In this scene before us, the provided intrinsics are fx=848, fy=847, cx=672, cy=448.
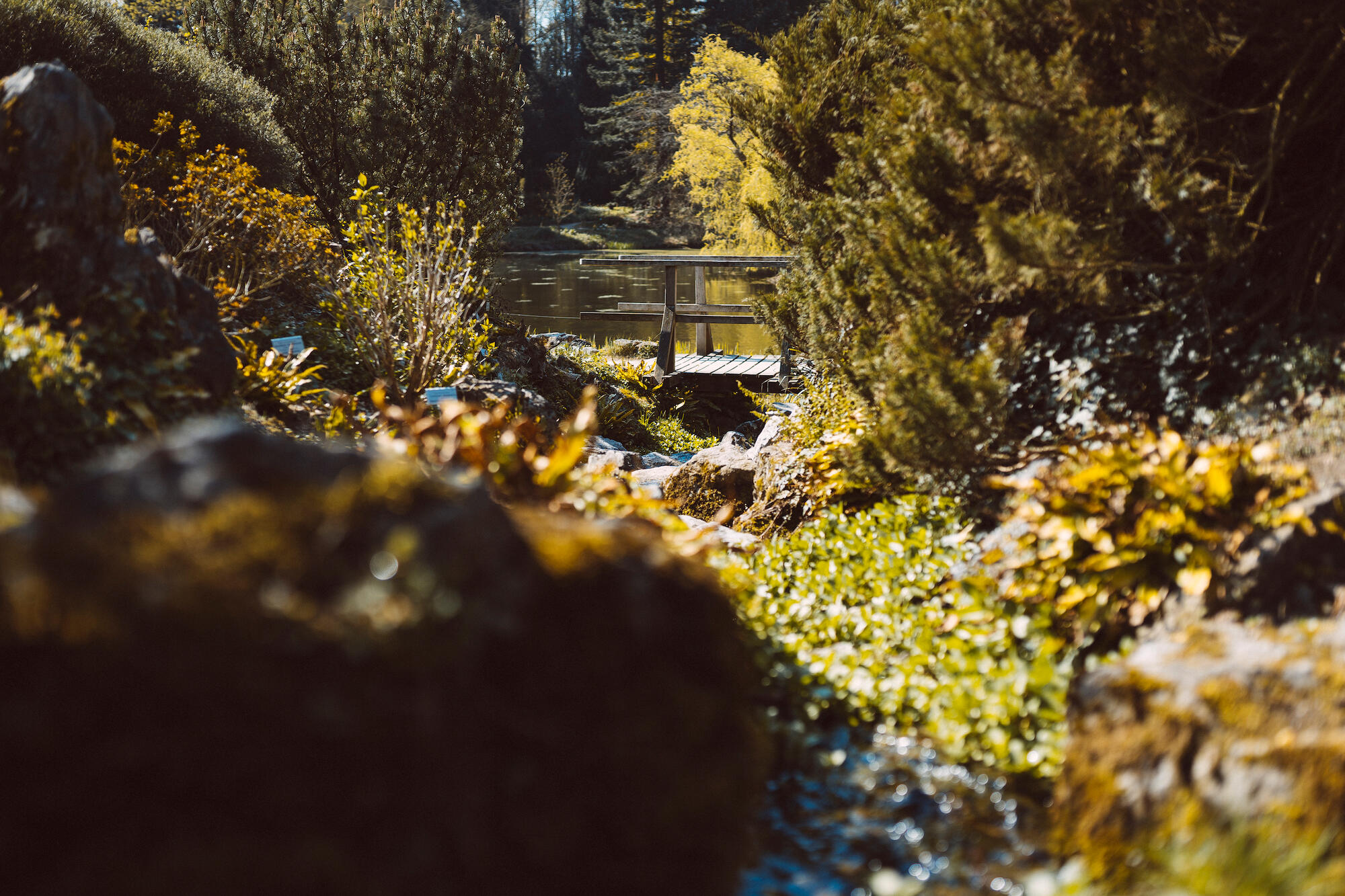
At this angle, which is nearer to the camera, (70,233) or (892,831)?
(892,831)

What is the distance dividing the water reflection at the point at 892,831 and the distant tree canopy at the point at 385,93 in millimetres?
10760

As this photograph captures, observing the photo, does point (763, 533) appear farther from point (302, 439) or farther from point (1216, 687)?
point (1216, 687)

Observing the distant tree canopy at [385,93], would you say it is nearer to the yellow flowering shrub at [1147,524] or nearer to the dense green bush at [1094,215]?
the dense green bush at [1094,215]

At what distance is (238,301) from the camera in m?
6.38

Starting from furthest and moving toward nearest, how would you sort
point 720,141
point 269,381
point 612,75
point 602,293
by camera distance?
point 612,75
point 602,293
point 720,141
point 269,381

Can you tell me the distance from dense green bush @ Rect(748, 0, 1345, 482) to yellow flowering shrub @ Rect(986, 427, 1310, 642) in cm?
74

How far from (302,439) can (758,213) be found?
14.8ft

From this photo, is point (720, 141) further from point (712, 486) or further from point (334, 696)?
point (334, 696)

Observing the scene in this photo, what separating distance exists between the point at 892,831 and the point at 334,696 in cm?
166

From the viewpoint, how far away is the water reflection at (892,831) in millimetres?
2127

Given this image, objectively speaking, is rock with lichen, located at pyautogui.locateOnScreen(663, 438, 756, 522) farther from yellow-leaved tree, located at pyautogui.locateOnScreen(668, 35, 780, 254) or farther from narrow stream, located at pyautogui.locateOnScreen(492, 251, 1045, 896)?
yellow-leaved tree, located at pyautogui.locateOnScreen(668, 35, 780, 254)

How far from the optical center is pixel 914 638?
11.3ft

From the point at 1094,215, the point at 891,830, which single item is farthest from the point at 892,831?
the point at 1094,215

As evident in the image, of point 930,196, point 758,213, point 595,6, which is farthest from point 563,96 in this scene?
point 930,196
